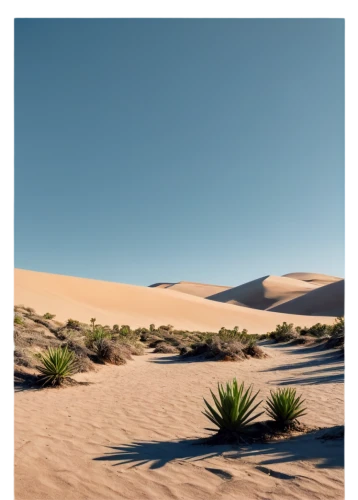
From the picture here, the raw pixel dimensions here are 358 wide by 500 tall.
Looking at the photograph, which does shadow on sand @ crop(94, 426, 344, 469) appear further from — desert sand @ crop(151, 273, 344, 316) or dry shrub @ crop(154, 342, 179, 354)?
desert sand @ crop(151, 273, 344, 316)

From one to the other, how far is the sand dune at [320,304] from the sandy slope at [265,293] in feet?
27.3

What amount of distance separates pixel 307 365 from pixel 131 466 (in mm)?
10258

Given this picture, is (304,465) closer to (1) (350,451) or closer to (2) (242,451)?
(2) (242,451)

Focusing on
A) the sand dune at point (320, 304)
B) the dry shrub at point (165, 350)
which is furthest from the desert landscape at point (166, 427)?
the sand dune at point (320, 304)

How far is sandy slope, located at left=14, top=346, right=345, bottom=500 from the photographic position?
→ 3.82 meters

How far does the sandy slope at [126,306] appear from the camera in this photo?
34.4 meters

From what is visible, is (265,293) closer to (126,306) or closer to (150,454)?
(126,306)

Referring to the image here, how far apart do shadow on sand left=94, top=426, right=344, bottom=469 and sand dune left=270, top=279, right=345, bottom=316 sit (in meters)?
55.4

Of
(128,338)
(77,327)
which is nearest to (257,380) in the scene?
(128,338)

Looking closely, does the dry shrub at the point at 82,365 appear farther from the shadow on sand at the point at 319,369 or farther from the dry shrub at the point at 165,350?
the dry shrub at the point at 165,350

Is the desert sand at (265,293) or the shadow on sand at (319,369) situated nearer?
the shadow on sand at (319,369)

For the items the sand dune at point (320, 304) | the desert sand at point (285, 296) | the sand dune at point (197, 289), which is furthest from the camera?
the sand dune at point (197, 289)

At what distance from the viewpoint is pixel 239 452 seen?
476 centimetres

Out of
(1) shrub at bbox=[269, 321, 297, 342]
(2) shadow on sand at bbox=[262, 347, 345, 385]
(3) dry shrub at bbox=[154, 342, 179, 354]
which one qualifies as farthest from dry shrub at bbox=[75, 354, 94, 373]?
(1) shrub at bbox=[269, 321, 297, 342]
